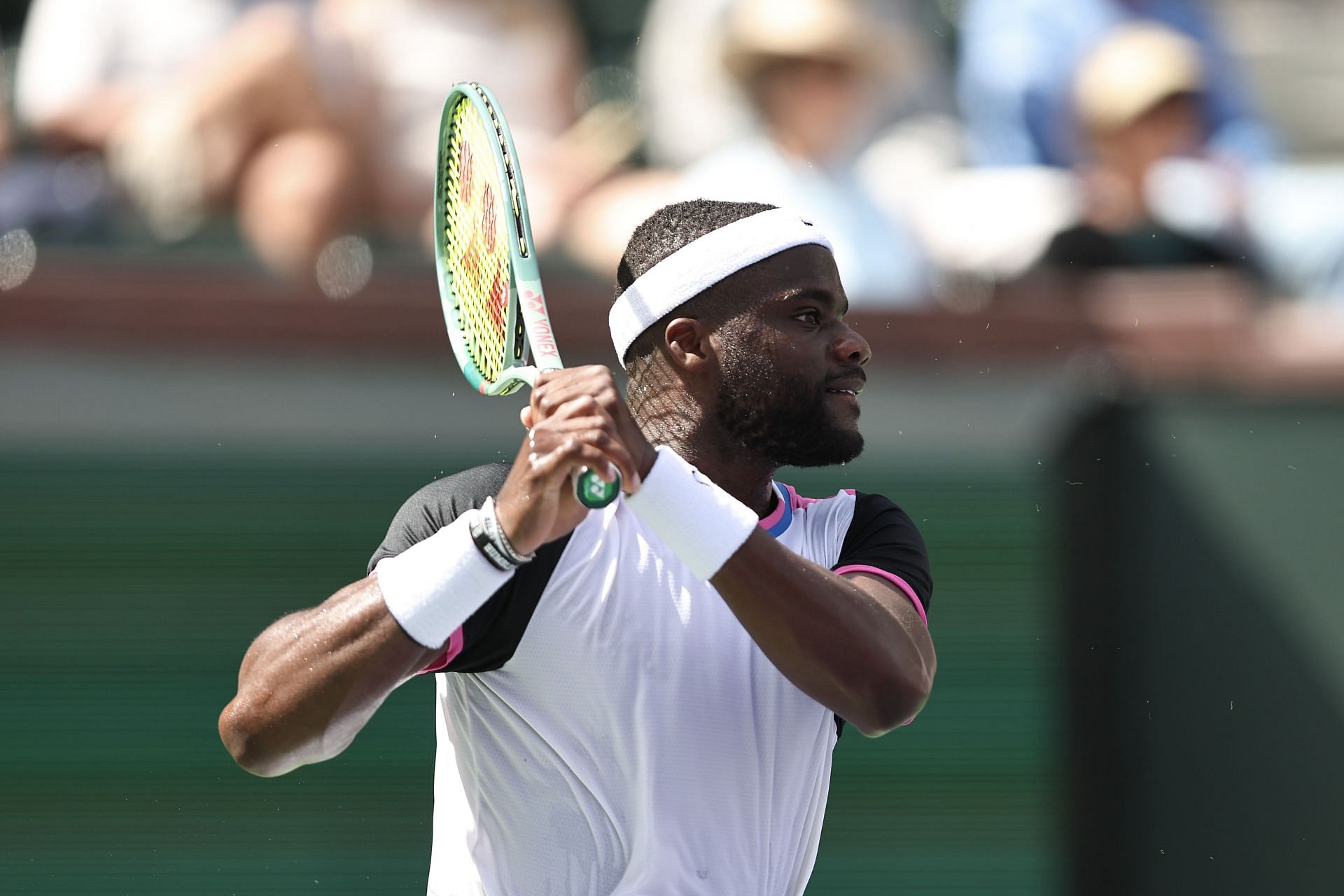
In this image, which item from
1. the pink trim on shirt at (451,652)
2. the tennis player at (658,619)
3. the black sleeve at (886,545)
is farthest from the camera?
the black sleeve at (886,545)

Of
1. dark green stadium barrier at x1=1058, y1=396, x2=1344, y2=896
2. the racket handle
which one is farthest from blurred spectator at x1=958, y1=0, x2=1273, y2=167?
the racket handle

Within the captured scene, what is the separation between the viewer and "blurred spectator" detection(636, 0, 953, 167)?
6164mm

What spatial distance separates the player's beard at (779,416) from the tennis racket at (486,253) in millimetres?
299

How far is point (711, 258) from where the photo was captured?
299 centimetres

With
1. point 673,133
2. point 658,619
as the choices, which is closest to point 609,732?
point 658,619

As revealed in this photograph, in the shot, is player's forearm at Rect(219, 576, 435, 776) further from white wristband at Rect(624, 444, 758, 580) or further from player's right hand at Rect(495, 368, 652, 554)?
white wristband at Rect(624, 444, 758, 580)

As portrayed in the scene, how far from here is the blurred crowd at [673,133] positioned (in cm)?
581

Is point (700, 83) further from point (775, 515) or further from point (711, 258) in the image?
point (775, 515)

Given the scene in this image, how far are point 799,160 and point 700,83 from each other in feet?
1.92

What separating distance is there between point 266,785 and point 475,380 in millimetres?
2790

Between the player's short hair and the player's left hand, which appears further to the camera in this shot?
the player's short hair

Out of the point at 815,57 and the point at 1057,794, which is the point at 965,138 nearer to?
the point at 815,57

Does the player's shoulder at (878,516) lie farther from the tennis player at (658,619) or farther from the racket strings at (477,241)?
the racket strings at (477,241)

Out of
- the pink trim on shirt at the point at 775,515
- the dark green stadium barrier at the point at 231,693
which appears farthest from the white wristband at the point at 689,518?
→ the dark green stadium barrier at the point at 231,693
